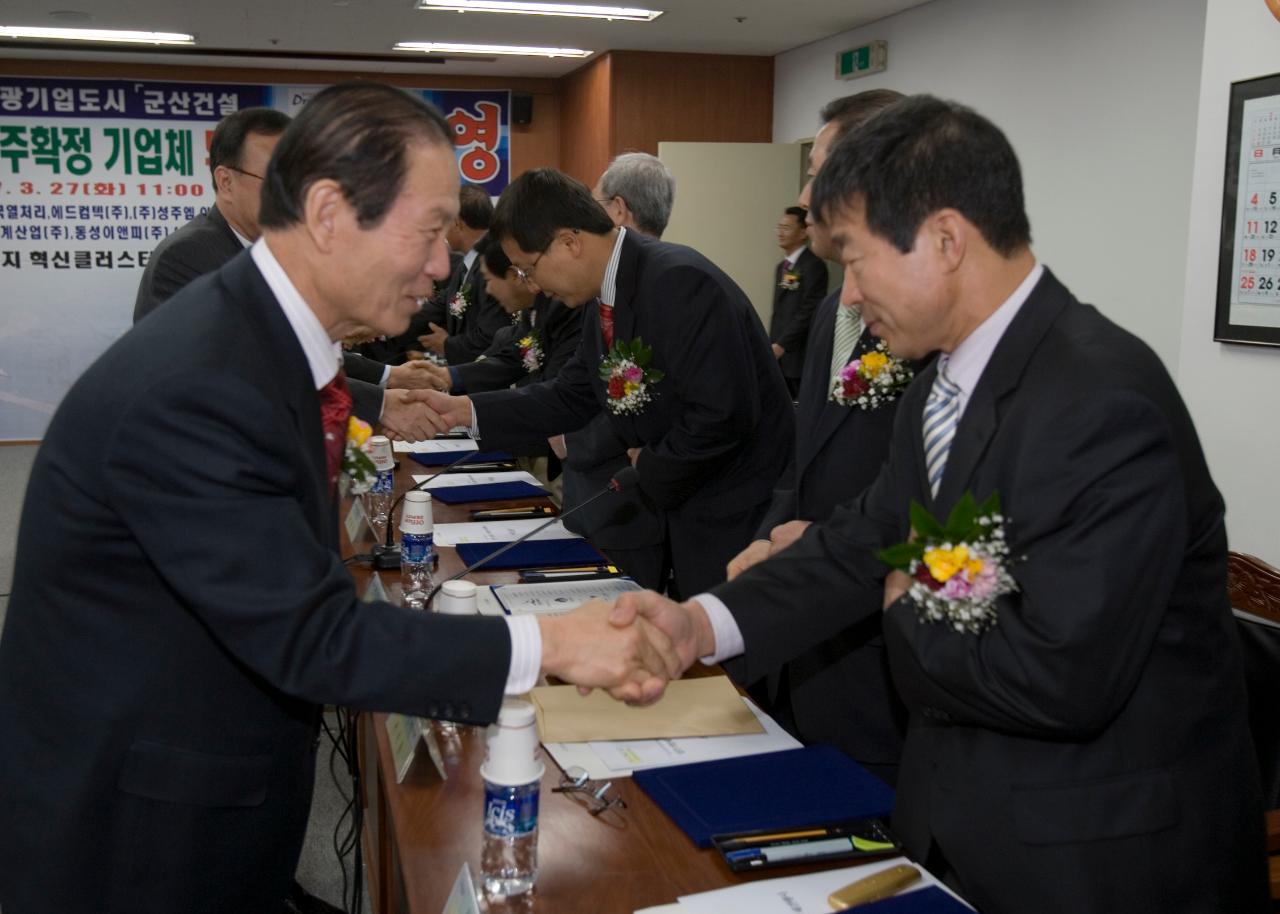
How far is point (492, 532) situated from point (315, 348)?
155 centimetres

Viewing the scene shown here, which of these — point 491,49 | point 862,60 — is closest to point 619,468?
point 862,60

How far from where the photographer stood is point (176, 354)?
1220 mm

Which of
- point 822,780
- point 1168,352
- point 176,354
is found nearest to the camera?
point 176,354

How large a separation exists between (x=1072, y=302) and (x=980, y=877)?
27.3 inches

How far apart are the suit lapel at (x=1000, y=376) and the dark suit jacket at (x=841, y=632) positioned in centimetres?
71

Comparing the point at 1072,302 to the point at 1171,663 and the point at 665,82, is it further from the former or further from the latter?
the point at 665,82

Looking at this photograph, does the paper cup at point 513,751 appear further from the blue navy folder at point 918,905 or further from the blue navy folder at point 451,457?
the blue navy folder at point 451,457

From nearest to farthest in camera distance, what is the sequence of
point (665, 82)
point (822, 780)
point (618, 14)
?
point (822, 780), point (618, 14), point (665, 82)

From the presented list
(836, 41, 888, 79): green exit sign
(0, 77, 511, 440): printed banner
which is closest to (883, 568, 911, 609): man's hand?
(836, 41, 888, 79): green exit sign

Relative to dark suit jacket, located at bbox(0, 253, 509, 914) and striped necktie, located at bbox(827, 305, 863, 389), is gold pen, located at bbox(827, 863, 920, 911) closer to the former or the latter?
dark suit jacket, located at bbox(0, 253, 509, 914)

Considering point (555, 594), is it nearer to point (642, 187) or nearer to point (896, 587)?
point (896, 587)

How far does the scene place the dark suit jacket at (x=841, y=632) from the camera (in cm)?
216

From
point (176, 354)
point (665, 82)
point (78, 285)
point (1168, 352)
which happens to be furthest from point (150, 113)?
point (176, 354)

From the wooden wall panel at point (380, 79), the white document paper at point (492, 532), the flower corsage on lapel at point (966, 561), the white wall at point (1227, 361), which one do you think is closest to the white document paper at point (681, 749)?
the flower corsage on lapel at point (966, 561)
